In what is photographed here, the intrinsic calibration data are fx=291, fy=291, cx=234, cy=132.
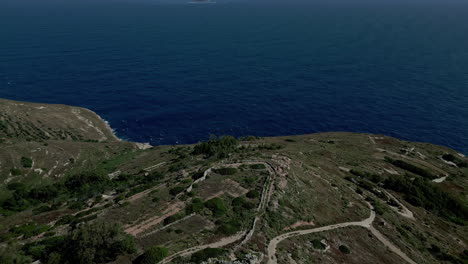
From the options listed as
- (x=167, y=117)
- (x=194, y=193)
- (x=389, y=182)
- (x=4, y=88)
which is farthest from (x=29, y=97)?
(x=389, y=182)

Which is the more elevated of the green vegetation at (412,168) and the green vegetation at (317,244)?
the green vegetation at (317,244)

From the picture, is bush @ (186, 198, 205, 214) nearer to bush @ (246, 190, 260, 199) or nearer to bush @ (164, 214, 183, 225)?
bush @ (164, 214, 183, 225)

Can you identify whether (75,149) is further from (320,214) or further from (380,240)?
(380,240)

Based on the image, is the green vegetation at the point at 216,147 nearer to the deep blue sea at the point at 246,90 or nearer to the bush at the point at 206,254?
the deep blue sea at the point at 246,90

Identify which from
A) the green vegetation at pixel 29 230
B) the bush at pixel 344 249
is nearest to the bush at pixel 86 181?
the green vegetation at pixel 29 230

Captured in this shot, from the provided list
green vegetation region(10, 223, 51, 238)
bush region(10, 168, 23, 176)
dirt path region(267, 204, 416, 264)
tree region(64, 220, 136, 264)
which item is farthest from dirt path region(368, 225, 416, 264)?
bush region(10, 168, 23, 176)

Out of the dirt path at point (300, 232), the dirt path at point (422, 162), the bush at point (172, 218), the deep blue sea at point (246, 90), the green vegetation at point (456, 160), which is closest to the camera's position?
the dirt path at point (300, 232)
